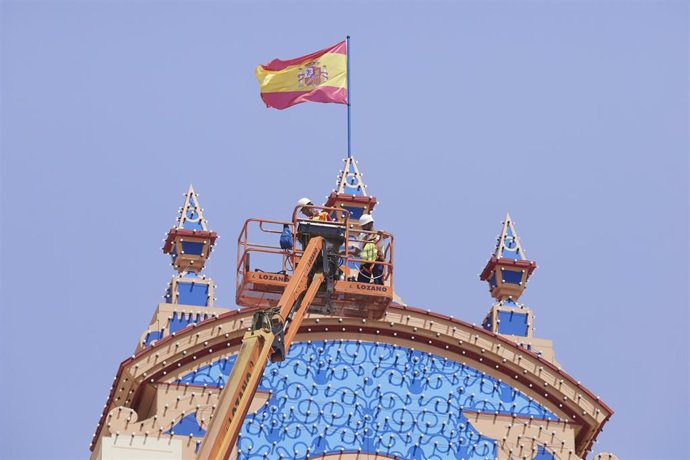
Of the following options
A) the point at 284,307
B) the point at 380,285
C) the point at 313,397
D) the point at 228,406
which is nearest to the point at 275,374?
the point at 313,397

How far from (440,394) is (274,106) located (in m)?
→ 7.43

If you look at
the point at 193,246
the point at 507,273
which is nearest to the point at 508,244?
the point at 507,273

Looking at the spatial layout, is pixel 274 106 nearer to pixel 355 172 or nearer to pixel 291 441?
pixel 355 172

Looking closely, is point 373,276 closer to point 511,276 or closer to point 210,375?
point 210,375

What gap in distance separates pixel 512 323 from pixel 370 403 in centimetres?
374

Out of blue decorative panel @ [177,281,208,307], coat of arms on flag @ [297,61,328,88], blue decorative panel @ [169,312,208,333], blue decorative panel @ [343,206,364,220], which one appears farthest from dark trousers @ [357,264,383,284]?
coat of arms on flag @ [297,61,328,88]

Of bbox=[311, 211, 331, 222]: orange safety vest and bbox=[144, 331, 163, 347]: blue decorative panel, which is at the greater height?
bbox=[311, 211, 331, 222]: orange safety vest

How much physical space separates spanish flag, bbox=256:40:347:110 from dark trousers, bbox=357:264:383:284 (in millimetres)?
6427

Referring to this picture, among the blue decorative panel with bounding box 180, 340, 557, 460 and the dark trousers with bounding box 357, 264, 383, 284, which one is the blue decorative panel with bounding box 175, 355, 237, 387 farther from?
the dark trousers with bounding box 357, 264, 383, 284

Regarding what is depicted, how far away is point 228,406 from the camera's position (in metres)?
33.9

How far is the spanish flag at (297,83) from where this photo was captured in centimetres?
4703

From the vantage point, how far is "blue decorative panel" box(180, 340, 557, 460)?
42.4m

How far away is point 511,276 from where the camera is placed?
45.7 m

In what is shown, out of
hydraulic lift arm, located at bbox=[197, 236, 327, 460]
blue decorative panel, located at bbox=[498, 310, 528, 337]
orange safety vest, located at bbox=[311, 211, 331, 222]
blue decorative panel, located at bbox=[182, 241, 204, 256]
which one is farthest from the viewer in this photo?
blue decorative panel, located at bbox=[182, 241, 204, 256]
